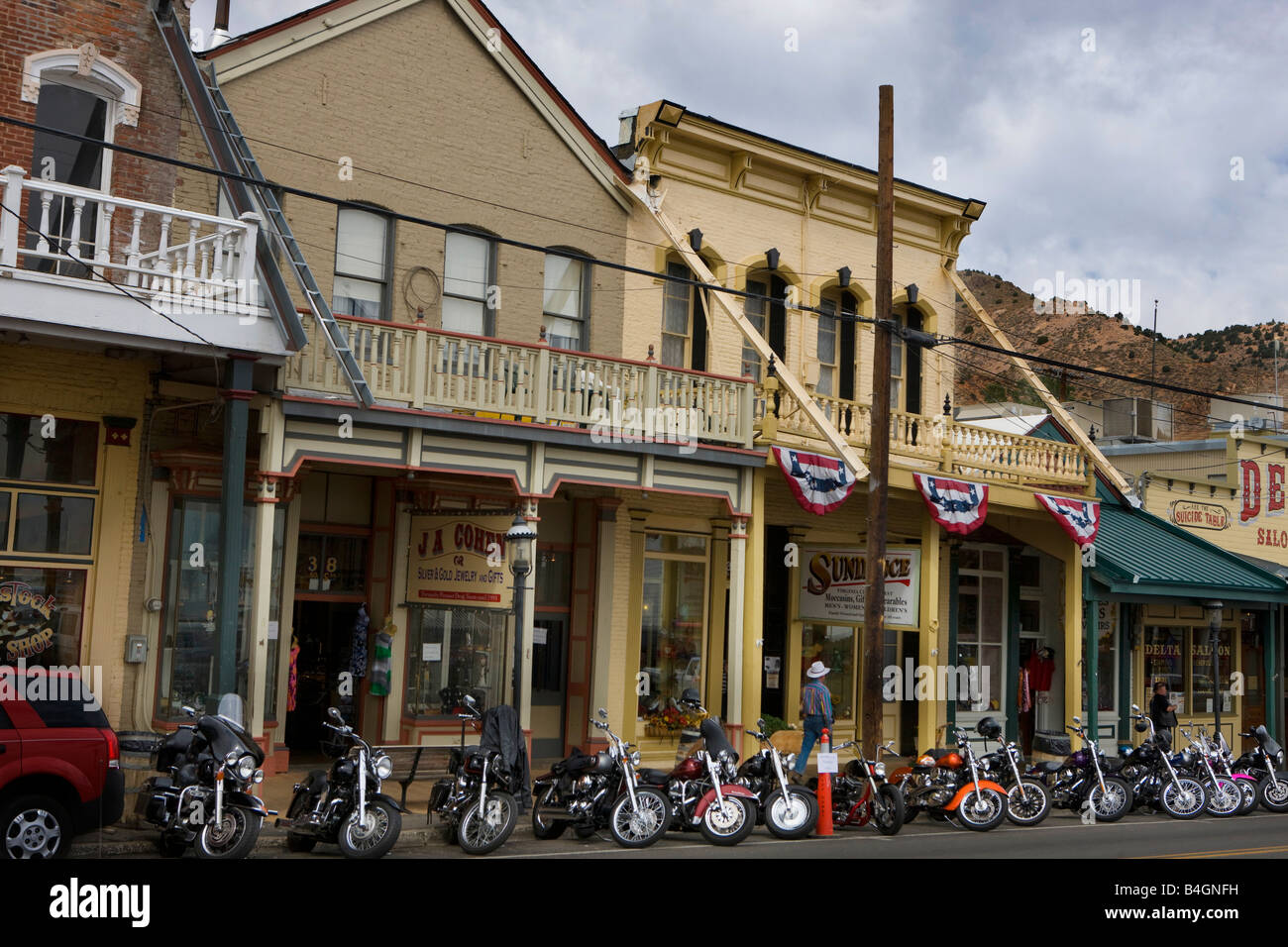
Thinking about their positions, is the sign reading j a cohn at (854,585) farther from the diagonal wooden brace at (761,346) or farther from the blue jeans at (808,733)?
the blue jeans at (808,733)

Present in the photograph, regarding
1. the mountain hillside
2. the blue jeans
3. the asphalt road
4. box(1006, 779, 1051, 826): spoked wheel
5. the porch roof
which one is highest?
the mountain hillside

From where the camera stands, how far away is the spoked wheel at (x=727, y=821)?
13.6 m

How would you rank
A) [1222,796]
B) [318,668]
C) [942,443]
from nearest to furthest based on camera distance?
[318,668]
[1222,796]
[942,443]

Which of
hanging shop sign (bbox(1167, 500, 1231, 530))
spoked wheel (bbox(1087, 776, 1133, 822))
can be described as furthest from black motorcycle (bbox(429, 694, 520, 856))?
hanging shop sign (bbox(1167, 500, 1231, 530))

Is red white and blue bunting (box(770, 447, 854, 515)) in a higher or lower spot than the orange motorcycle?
higher

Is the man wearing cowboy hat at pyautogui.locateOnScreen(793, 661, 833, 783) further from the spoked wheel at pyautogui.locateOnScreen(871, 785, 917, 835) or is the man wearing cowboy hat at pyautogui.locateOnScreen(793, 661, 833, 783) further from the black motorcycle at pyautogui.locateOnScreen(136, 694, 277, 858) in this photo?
the black motorcycle at pyautogui.locateOnScreen(136, 694, 277, 858)

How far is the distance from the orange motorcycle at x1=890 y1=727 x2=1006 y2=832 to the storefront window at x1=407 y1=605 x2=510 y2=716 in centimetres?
563

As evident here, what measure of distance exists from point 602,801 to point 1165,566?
15.0 m

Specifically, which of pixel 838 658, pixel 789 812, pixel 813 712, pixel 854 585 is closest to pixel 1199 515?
pixel 838 658

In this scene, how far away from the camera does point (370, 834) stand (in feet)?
38.7

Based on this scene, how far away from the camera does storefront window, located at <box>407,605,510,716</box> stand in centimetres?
1814

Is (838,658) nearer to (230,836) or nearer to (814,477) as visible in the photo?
(814,477)

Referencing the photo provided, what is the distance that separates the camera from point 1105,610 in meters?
26.5

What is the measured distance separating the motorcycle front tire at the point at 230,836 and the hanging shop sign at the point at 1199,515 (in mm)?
22067
